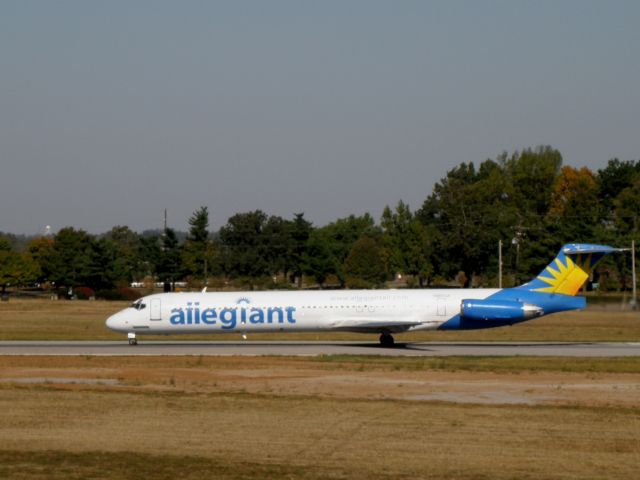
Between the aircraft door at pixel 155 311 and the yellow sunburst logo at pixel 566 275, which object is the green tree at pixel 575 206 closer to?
the yellow sunburst logo at pixel 566 275

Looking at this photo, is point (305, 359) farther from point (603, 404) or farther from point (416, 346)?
point (603, 404)

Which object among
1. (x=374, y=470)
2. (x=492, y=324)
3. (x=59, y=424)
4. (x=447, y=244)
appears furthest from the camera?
(x=447, y=244)

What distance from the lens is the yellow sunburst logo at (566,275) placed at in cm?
4297

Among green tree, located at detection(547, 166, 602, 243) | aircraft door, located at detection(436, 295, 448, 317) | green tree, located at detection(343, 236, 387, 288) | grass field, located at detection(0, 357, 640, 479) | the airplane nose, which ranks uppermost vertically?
green tree, located at detection(547, 166, 602, 243)

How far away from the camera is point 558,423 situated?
21484 mm

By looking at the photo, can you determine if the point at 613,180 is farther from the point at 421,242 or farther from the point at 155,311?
the point at 155,311

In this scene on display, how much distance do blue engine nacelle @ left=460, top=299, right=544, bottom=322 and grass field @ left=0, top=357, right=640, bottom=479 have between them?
8.32 meters

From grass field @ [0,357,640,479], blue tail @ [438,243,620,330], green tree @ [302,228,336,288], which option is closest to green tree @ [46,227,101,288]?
green tree @ [302,228,336,288]

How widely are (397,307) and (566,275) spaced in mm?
7425

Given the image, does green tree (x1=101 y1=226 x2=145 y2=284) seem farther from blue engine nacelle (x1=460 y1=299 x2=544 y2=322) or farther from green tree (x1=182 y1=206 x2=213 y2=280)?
blue engine nacelle (x1=460 y1=299 x2=544 y2=322)

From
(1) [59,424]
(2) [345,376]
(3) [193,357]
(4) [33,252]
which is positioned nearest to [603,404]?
(2) [345,376]

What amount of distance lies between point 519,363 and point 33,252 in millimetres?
116316

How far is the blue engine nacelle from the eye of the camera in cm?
4225

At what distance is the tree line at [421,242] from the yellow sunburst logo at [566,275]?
50.5 m
